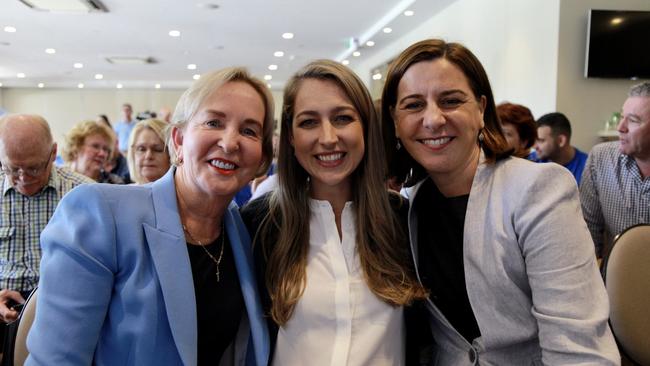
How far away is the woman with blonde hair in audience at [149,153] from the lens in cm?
333

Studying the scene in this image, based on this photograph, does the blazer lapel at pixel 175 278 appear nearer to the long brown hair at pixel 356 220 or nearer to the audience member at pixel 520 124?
the long brown hair at pixel 356 220

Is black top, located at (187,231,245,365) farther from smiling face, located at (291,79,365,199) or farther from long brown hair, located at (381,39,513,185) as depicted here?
long brown hair, located at (381,39,513,185)

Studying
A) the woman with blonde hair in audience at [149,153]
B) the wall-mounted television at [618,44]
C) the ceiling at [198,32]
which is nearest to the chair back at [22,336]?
the woman with blonde hair in audience at [149,153]

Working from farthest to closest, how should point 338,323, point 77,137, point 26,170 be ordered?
point 77,137 → point 26,170 → point 338,323

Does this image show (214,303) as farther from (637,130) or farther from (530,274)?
(637,130)

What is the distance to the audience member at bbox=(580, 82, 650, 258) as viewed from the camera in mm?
2447

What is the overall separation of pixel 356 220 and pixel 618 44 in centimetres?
485

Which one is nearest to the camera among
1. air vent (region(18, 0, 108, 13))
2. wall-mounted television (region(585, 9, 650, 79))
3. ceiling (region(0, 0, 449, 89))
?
wall-mounted television (region(585, 9, 650, 79))

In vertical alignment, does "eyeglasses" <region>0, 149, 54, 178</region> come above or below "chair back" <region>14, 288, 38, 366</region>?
above

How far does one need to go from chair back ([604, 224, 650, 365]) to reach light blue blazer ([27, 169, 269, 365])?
1.46m

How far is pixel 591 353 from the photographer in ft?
3.61

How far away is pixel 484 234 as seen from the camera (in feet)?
4.23

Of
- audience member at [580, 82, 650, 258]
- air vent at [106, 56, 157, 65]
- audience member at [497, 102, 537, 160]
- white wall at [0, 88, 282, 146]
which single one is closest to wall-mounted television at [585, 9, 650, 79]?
audience member at [497, 102, 537, 160]

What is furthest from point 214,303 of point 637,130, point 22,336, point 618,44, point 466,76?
point 618,44
